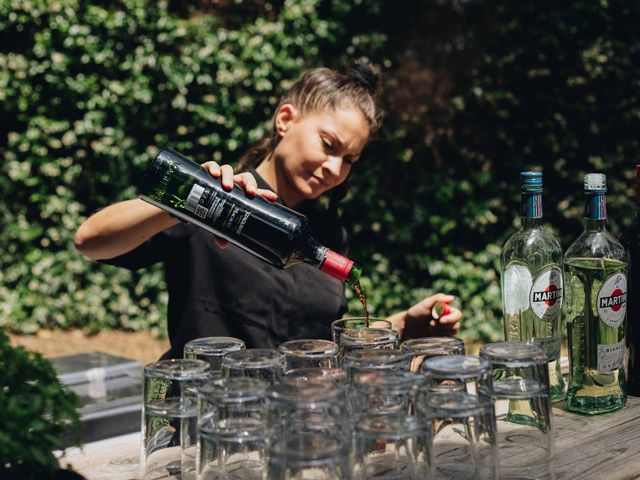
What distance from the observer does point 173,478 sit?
3.40 ft

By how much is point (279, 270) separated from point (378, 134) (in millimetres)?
2679

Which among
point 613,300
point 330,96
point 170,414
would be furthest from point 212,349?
point 330,96

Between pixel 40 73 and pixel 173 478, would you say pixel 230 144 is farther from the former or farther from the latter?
pixel 173 478

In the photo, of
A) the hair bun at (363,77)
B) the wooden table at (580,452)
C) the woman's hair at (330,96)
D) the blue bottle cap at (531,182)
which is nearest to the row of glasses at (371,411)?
the wooden table at (580,452)

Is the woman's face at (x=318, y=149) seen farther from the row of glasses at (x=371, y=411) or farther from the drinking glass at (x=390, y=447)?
the drinking glass at (x=390, y=447)

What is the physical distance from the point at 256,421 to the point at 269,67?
361cm

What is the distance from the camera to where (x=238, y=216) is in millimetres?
1224

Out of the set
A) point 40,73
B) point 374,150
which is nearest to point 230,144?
point 374,150

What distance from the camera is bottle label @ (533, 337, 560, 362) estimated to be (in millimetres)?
1319

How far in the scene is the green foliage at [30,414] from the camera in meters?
0.75

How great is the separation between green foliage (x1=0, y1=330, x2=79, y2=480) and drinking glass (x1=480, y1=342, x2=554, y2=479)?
539 millimetres

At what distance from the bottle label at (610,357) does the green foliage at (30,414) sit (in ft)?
3.06

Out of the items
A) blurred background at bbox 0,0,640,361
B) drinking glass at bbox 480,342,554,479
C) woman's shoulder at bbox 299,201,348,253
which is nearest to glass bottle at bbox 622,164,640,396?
drinking glass at bbox 480,342,554,479

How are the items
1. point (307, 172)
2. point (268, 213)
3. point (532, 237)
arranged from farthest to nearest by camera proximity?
point (307, 172), point (532, 237), point (268, 213)
